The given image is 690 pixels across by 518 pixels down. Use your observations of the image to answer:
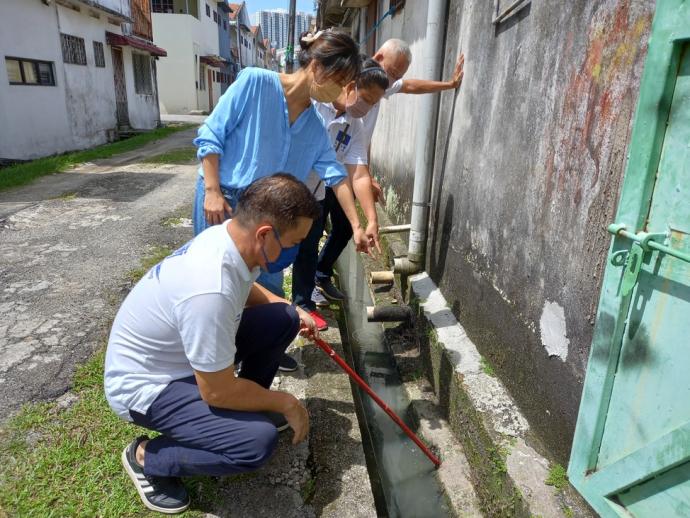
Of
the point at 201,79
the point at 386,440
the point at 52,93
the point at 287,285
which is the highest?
the point at 201,79

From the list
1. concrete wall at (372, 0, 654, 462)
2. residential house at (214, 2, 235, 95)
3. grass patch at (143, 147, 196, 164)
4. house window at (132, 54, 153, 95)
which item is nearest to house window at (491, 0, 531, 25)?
concrete wall at (372, 0, 654, 462)

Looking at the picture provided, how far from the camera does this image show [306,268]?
11.3 ft

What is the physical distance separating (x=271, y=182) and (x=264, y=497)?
1.34 meters

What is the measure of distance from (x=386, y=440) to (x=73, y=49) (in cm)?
1377

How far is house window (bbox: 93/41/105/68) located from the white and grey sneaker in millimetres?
14965

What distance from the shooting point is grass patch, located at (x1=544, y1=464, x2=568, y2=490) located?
6.97 ft

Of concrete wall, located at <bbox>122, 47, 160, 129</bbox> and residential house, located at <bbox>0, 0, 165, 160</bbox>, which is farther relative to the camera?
concrete wall, located at <bbox>122, 47, 160, 129</bbox>

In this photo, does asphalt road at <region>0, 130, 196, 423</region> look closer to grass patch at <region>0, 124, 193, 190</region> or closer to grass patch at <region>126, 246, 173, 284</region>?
grass patch at <region>126, 246, 173, 284</region>

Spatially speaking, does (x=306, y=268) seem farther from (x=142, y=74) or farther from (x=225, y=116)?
(x=142, y=74)

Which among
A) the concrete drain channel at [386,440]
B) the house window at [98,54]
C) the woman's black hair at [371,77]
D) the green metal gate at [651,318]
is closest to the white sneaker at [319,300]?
the concrete drain channel at [386,440]

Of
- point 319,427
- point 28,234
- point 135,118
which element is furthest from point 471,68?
point 135,118

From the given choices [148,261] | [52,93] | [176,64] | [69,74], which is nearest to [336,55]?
[148,261]

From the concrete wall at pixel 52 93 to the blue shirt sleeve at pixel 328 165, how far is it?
9873 mm

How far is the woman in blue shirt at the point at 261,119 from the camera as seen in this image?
2365 mm
